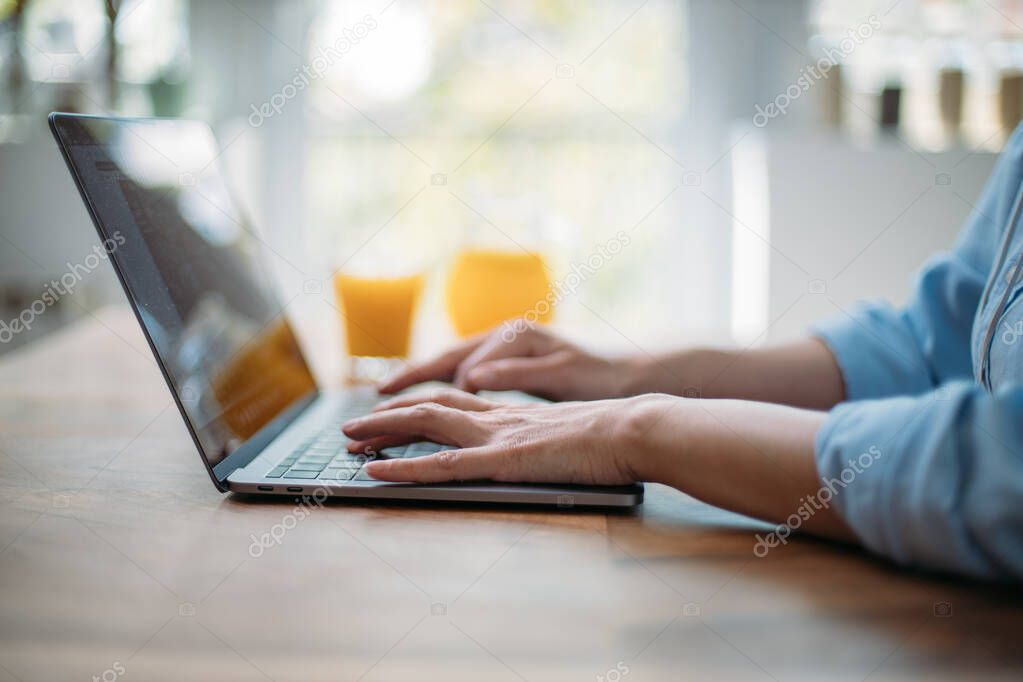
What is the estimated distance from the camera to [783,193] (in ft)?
8.66

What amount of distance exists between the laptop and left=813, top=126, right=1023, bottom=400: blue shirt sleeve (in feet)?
1.35

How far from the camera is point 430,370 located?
104 centimetres

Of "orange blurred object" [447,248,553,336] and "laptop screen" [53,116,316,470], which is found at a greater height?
"laptop screen" [53,116,316,470]

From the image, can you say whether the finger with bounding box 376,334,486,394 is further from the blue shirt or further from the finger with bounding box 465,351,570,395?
the blue shirt

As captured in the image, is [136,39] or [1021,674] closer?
[1021,674]

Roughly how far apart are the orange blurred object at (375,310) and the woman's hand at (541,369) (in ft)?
0.77

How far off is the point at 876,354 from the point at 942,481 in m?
0.49

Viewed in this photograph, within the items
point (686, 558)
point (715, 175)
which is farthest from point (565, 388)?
point (715, 175)

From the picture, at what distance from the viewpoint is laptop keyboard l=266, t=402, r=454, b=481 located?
2.34 ft

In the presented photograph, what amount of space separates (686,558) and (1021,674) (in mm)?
193

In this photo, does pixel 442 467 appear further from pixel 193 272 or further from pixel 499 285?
pixel 499 285

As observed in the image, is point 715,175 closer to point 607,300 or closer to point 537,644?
point 607,300

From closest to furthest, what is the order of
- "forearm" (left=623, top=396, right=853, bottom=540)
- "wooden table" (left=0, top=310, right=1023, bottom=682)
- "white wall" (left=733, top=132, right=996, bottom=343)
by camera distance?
"wooden table" (left=0, top=310, right=1023, bottom=682) < "forearm" (left=623, top=396, right=853, bottom=540) < "white wall" (left=733, top=132, right=996, bottom=343)

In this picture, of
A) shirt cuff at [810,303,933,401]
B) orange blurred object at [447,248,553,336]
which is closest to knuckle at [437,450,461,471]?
shirt cuff at [810,303,933,401]
